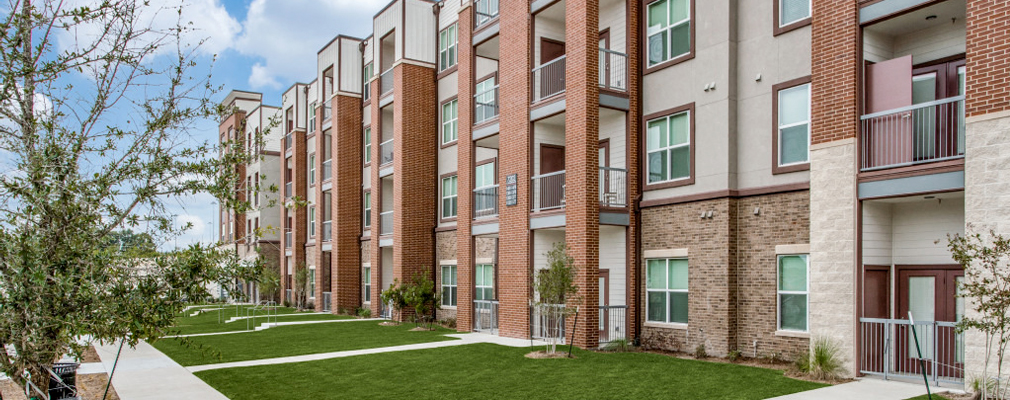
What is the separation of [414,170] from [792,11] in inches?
688

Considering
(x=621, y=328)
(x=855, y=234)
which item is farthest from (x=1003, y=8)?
(x=621, y=328)

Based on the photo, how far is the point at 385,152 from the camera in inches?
1332

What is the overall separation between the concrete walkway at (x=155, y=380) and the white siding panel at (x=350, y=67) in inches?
777

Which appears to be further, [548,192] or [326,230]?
[326,230]

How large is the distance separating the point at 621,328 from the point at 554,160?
5.93m

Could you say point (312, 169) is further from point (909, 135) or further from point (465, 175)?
point (909, 135)

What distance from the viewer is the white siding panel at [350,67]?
1471 inches

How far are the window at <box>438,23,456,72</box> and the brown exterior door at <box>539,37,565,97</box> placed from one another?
7.36 m

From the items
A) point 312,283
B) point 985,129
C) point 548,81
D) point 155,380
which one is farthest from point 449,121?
point 985,129

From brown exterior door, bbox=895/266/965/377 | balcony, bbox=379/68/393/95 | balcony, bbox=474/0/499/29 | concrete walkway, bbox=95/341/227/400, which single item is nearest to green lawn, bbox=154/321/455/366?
concrete walkway, bbox=95/341/227/400

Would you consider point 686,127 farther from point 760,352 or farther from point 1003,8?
point 1003,8

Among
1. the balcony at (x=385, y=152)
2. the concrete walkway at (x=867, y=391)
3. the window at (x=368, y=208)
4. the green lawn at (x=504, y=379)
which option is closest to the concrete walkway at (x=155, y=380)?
the green lawn at (x=504, y=379)

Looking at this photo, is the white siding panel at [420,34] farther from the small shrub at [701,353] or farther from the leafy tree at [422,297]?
the small shrub at [701,353]

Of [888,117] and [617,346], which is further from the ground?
[888,117]
